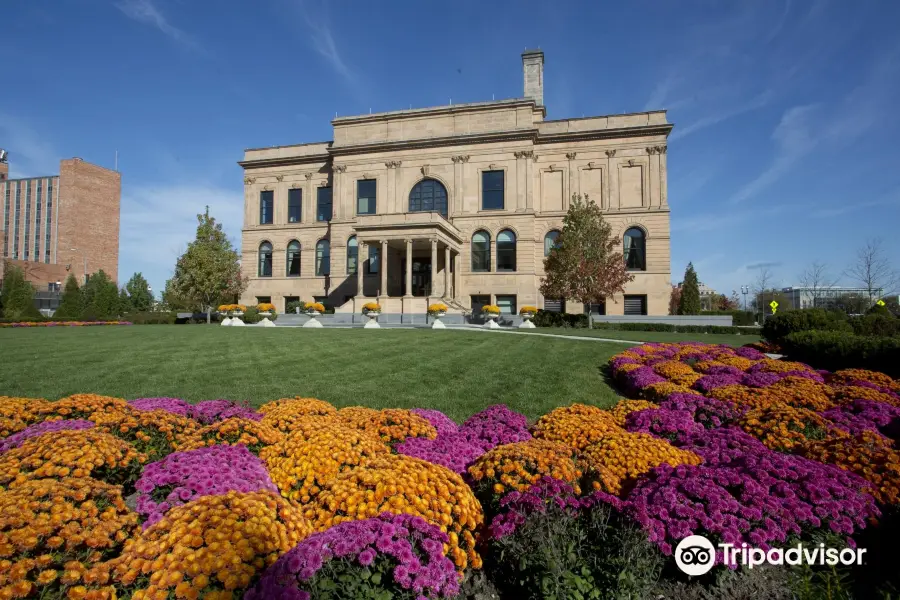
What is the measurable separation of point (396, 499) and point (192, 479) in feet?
5.05

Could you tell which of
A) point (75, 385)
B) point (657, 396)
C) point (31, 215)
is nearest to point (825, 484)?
point (657, 396)

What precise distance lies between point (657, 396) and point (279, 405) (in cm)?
674

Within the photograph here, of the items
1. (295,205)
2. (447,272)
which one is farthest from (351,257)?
(447,272)

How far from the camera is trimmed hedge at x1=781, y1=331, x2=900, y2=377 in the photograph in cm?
990

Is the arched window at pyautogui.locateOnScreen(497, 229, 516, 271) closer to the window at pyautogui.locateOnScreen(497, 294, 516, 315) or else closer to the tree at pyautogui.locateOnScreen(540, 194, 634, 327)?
the window at pyautogui.locateOnScreen(497, 294, 516, 315)

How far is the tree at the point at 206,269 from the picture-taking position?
3391 cm

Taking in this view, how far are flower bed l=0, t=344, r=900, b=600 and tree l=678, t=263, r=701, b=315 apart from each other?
37.1m

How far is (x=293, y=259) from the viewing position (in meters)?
44.4

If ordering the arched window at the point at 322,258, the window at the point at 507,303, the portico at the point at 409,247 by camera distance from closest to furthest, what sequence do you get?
the portico at the point at 409,247, the window at the point at 507,303, the arched window at the point at 322,258

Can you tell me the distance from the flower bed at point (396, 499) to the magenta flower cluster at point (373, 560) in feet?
0.04

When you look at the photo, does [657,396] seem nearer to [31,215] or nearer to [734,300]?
[734,300]

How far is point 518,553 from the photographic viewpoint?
122 inches

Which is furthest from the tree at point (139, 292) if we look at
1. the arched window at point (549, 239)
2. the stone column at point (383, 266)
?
the arched window at point (549, 239)

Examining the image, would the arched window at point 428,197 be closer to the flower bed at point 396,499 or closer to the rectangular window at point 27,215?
the flower bed at point 396,499
